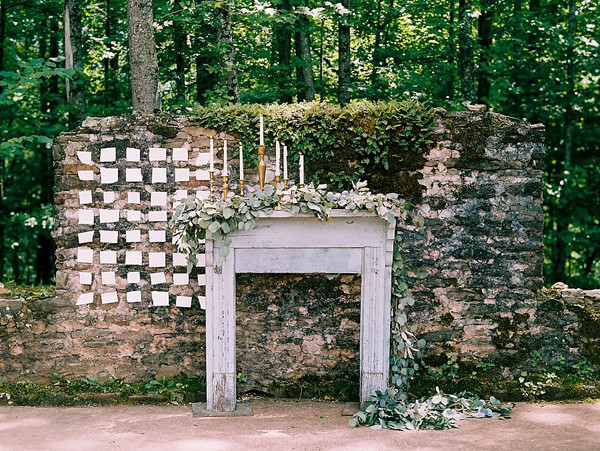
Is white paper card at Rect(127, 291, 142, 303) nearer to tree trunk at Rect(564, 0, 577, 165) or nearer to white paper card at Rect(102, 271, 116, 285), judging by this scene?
white paper card at Rect(102, 271, 116, 285)

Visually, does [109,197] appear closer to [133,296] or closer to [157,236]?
[157,236]

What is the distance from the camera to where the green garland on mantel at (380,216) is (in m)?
4.59

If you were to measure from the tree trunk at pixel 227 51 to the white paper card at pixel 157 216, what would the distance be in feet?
9.86

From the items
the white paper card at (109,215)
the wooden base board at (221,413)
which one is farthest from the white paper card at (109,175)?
the wooden base board at (221,413)

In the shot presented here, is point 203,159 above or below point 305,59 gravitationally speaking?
below

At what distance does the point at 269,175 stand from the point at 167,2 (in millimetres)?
5885

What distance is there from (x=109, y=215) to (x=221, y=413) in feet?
6.30

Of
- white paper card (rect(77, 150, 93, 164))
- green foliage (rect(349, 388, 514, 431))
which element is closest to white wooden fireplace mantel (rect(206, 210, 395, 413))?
green foliage (rect(349, 388, 514, 431))

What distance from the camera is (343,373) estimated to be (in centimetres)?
543

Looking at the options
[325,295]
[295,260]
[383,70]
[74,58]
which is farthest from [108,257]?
[383,70]

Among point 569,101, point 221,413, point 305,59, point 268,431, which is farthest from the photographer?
point 569,101

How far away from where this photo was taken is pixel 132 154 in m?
5.36

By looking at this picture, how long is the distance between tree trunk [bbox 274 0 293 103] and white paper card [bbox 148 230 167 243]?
5729 mm

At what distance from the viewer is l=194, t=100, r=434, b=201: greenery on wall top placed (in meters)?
5.31
